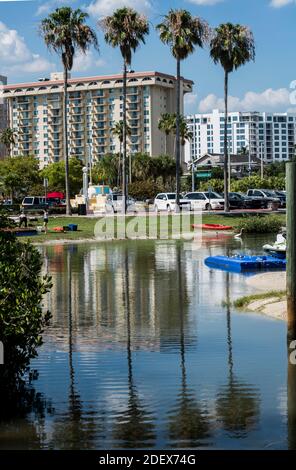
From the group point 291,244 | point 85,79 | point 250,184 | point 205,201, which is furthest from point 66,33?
point 85,79

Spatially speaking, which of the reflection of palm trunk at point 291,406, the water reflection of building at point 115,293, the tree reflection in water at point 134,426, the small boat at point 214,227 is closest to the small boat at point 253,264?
the water reflection of building at point 115,293

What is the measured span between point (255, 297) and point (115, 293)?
3.88 m

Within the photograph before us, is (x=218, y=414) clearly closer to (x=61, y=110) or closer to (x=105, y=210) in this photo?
(x=105, y=210)

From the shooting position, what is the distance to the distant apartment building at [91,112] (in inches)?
6368

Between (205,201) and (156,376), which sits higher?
(205,201)

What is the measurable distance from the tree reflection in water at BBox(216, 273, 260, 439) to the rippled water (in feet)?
0.04

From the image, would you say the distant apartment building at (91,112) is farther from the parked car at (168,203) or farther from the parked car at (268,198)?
the parked car at (168,203)

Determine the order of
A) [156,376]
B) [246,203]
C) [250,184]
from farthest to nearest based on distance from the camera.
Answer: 1. [250,184]
2. [246,203]
3. [156,376]

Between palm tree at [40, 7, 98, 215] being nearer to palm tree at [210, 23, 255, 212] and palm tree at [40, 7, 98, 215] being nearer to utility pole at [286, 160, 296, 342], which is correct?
palm tree at [210, 23, 255, 212]

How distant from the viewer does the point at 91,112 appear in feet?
552

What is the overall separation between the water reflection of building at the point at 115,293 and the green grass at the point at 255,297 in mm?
1157

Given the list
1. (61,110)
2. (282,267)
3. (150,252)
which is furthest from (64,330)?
(61,110)

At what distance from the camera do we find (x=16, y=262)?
10352 mm

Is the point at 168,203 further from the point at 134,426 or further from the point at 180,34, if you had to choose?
the point at 134,426
